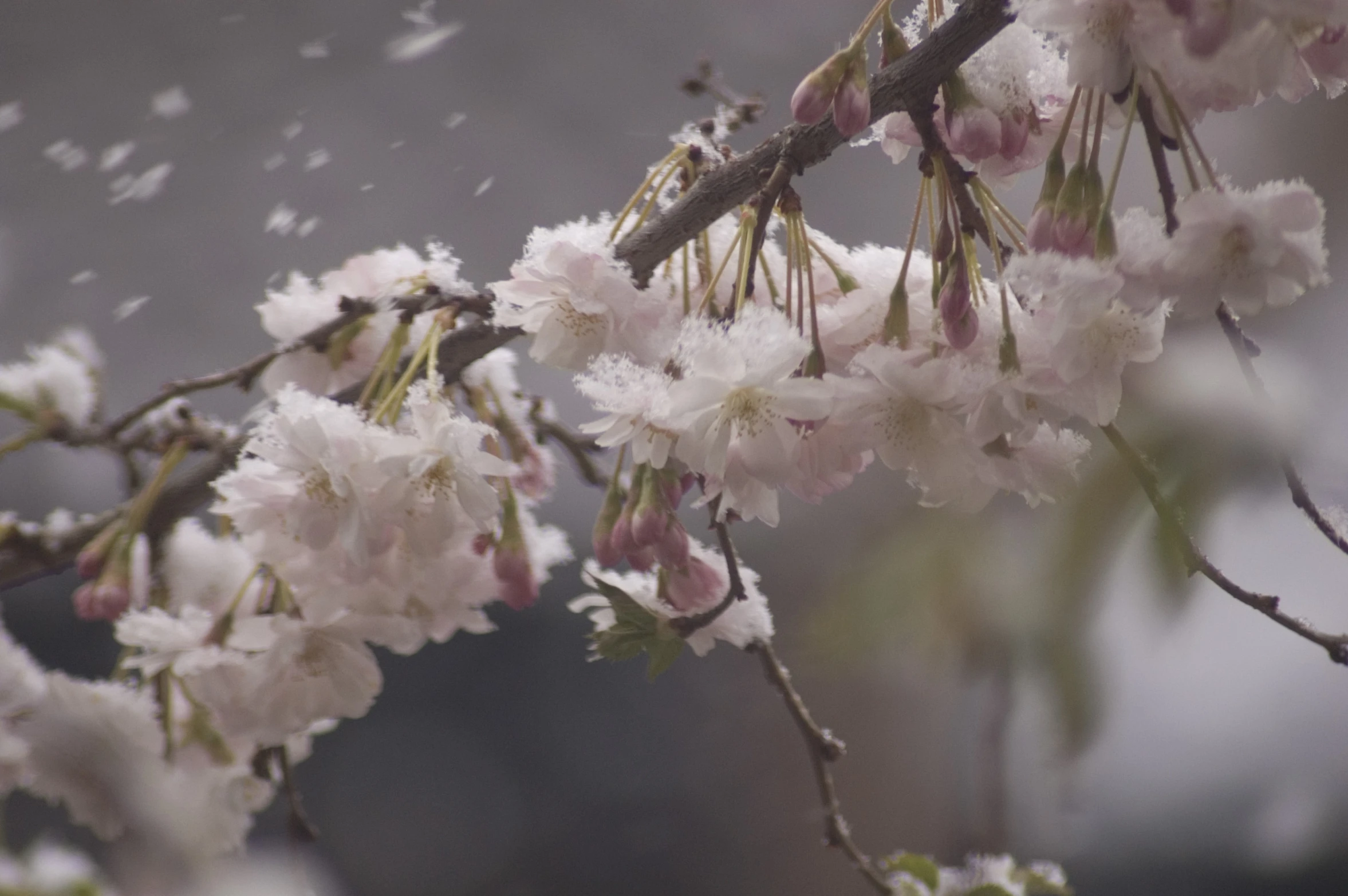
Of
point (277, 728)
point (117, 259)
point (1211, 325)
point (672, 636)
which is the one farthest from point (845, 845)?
point (117, 259)

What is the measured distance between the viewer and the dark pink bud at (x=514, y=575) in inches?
17.2

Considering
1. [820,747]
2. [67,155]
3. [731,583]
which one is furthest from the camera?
[67,155]

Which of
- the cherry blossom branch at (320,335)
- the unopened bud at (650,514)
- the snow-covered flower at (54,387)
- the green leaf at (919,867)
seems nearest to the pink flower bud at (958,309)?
the unopened bud at (650,514)

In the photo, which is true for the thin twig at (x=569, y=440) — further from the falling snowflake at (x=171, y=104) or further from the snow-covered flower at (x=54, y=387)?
the falling snowflake at (x=171, y=104)

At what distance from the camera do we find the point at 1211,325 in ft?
2.55

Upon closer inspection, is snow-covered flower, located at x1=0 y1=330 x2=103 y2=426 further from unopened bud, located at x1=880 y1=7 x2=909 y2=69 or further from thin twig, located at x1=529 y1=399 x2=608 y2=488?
unopened bud, located at x1=880 y1=7 x2=909 y2=69

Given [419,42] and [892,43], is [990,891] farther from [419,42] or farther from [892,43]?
[419,42]

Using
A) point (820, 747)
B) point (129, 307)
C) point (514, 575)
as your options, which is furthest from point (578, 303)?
point (129, 307)

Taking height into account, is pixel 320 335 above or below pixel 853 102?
below

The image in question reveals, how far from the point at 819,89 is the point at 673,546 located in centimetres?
17

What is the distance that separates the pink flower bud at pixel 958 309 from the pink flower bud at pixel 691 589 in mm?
153

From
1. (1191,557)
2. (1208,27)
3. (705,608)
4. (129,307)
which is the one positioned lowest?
(129,307)

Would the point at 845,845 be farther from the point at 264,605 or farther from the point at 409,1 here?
the point at 409,1

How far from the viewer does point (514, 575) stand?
436 mm
